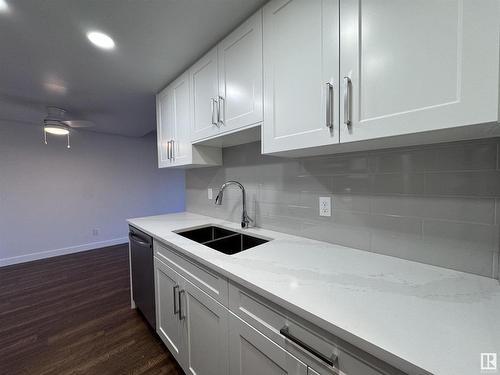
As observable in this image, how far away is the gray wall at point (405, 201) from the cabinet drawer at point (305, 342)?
2.06 feet

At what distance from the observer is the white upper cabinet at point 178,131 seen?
1770 mm

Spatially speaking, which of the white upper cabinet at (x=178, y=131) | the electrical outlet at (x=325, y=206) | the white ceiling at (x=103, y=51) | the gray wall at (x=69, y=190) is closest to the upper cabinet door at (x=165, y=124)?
the white upper cabinet at (x=178, y=131)

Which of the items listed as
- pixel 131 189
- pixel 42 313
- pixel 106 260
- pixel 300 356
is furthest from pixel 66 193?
pixel 300 356

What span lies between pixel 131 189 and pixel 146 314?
3.16 metres

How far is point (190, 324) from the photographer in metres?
1.19

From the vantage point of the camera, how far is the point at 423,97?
66 centimetres

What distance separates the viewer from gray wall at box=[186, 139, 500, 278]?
2.56 feet

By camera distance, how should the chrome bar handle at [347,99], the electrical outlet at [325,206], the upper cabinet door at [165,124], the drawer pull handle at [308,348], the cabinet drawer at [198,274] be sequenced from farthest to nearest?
the upper cabinet door at [165,124]
the electrical outlet at [325,206]
the cabinet drawer at [198,274]
the chrome bar handle at [347,99]
the drawer pull handle at [308,348]

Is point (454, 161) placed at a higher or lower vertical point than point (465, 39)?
lower

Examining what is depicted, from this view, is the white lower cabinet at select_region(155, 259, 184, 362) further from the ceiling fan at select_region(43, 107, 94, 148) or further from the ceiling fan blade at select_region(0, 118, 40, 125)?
the ceiling fan blade at select_region(0, 118, 40, 125)

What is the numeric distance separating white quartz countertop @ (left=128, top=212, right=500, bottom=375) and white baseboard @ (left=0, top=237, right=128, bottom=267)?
3.86 meters

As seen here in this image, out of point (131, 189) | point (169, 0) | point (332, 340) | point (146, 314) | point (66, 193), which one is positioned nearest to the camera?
point (332, 340)

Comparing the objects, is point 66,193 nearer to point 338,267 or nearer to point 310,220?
point 310,220

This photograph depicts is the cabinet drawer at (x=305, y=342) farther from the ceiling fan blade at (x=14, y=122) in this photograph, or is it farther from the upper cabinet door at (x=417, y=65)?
the ceiling fan blade at (x=14, y=122)
